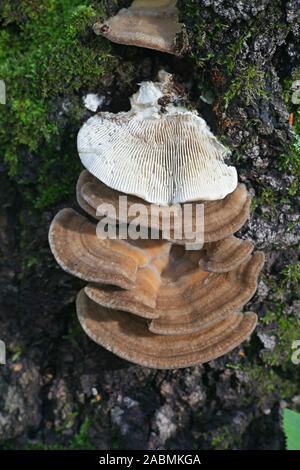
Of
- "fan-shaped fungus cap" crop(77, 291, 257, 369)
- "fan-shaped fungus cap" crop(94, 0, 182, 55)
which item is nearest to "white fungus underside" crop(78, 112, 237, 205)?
"fan-shaped fungus cap" crop(94, 0, 182, 55)

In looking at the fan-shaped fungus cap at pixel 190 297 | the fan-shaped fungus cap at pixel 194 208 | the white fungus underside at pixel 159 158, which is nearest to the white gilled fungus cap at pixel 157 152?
the white fungus underside at pixel 159 158

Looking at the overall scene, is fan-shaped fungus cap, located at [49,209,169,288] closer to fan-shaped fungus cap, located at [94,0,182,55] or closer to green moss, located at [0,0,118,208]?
green moss, located at [0,0,118,208]

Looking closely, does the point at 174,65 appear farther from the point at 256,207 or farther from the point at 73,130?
the point at 256,207

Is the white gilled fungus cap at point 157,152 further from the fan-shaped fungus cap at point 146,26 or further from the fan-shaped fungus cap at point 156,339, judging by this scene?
the fan-shaped fungus cap at point 156,339

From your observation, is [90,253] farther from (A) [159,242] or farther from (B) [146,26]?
(B) [146,26]

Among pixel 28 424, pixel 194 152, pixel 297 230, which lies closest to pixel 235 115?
pixel 194 152

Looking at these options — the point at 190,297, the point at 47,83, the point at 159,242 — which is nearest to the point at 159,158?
the point at 159,242
